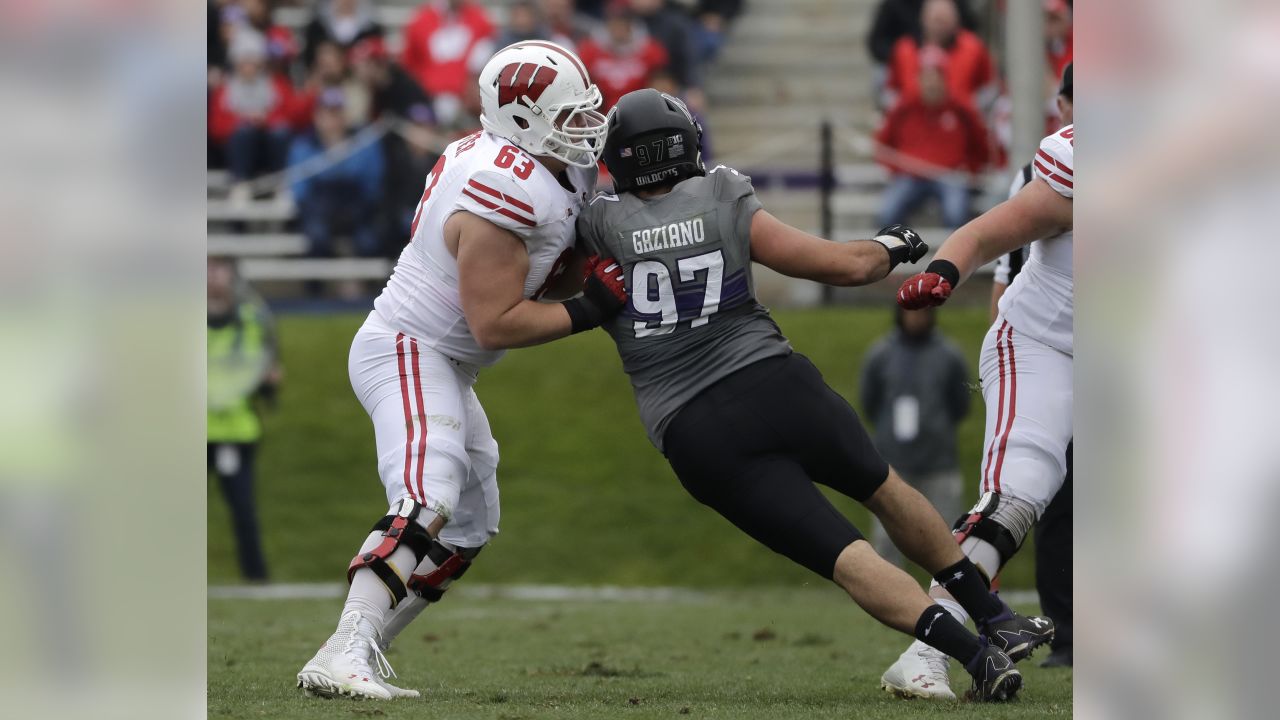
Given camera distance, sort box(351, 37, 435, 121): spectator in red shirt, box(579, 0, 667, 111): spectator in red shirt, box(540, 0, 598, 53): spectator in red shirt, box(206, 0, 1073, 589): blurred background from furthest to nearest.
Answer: box(540, 0, 598, 53): spectator in red shirt → box(351, 37, 435, 121): spectator in red shirt → box(579, 0, 667, 111): spectator in red shirt → box(206, 0, 1073, 589): blurred background

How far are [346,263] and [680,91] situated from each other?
3.26 m

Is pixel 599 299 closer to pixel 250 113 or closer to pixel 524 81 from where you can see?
pixel 524 81

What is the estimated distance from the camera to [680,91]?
15.0 meters

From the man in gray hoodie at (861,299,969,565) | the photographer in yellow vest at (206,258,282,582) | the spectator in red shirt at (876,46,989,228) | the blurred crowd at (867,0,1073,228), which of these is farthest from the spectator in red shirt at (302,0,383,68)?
the man in gray hoodie at (861,299,969,565)

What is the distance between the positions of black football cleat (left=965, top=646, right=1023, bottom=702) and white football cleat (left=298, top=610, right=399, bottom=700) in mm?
1743

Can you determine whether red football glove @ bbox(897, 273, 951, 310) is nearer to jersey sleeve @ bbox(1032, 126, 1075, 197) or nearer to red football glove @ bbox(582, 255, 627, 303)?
jersey sleeve @ bbox(1032, 126, 1075, 197)

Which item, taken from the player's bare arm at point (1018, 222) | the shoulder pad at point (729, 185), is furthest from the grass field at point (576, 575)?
the shoulder pad at point (729, 185)

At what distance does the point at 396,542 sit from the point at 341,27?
37.8 ft

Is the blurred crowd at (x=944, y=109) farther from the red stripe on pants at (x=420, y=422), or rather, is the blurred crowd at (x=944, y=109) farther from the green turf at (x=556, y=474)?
the red stripe on pants at (x=420, y=422)

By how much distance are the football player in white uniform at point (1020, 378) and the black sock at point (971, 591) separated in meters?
0.05

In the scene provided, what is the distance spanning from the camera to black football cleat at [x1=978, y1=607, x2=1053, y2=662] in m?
5.26

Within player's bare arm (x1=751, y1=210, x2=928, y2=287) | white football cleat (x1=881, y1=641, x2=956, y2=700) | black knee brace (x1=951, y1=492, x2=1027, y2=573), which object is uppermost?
player's bare arm (x1=751, y1=210, x2=928, y2=287)
